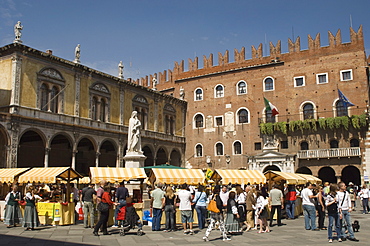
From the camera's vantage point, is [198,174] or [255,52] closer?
[198,174]

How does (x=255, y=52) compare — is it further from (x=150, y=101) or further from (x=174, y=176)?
(x=174, y=176)

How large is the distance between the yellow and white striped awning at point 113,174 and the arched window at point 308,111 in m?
19.7

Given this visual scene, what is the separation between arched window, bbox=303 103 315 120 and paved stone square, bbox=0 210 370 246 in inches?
754

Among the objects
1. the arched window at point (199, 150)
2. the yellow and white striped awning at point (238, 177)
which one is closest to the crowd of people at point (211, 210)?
the yellow and white striped awning at point (238, 177)

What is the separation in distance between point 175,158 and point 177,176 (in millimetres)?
21052

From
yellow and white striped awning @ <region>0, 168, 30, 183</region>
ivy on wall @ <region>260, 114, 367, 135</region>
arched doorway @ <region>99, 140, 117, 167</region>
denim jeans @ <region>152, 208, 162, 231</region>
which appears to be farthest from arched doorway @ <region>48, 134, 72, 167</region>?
denim jeans @ <region>152, 208, 162, 231</region>

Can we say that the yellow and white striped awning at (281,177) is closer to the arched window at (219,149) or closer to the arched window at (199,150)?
the arched window at (219,149)

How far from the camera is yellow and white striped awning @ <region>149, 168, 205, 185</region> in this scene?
13.5m

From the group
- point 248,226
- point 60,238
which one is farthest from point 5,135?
point 248,226

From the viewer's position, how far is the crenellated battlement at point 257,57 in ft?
96.0

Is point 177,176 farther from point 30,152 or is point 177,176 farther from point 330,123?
point 330,123

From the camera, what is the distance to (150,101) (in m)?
31.9

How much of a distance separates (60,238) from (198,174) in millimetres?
6078

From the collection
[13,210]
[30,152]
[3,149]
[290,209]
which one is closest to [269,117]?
[290,209]
